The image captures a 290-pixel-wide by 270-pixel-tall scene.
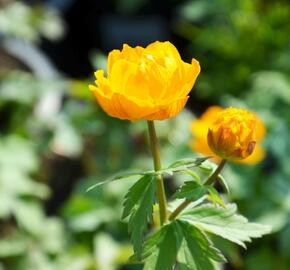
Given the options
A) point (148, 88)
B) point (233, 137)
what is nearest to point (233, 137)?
point (233, 137)

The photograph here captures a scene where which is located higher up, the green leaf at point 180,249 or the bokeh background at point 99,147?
the bokeh background at point 99,147

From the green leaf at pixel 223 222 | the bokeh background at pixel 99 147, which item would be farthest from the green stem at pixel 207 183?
the bokeh background at pixel 99 147

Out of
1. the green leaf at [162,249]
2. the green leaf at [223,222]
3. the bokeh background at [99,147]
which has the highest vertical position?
the bokeh background at [99,147]

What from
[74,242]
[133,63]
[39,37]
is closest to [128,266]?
[74,242]

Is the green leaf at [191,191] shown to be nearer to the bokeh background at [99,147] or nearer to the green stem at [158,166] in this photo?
the green stem at [158,166]

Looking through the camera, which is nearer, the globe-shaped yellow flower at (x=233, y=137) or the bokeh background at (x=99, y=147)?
the globe-shaped yellow flower at (x=233, y=137)

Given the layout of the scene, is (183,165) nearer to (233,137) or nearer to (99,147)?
(233,137)
